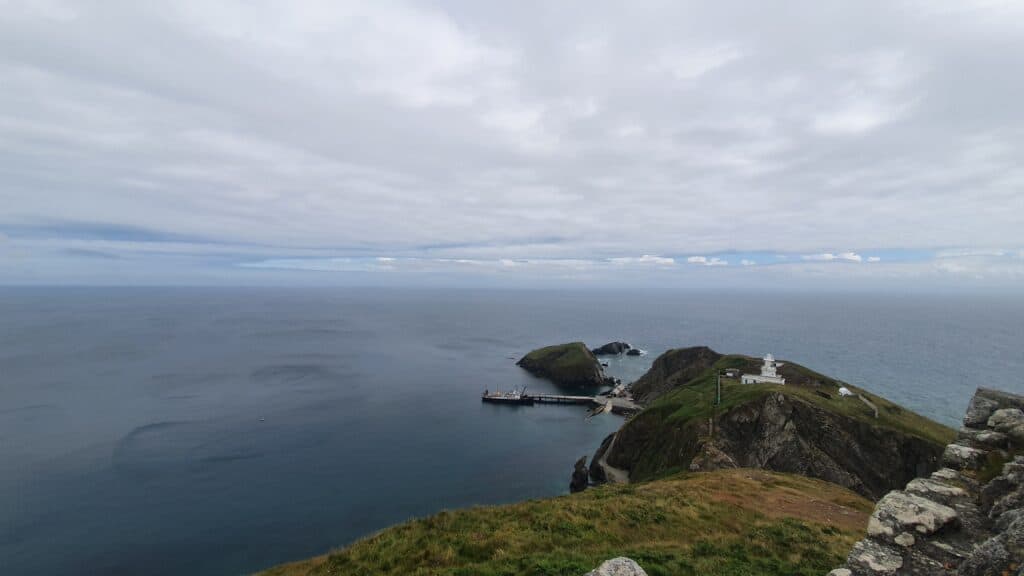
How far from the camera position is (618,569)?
34.9 ft

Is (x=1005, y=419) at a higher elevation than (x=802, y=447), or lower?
higher

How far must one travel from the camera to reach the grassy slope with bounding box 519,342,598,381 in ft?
449

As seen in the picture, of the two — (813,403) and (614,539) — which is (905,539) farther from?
(813,403)

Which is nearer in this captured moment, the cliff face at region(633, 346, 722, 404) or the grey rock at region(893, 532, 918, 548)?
the grey rock at region(893, 532, 918, 548)

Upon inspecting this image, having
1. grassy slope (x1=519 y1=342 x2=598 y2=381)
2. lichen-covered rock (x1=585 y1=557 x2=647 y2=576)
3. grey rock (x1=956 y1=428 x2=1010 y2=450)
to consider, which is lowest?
grassy slope (x1=519 y1=342 x2=598 y2=381)

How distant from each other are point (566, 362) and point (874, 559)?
134849 millimetres

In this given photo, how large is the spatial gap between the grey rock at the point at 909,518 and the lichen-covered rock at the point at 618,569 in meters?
5.46

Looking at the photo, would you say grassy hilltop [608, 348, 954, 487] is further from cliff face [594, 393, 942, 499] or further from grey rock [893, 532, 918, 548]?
grey rock [893, 532, 918, 548]

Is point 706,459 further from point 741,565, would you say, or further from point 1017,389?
point 1017,389

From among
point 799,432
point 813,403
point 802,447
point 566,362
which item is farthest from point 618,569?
point 566,362

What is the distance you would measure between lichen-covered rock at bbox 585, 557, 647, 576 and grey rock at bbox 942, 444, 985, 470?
11314 millimetres

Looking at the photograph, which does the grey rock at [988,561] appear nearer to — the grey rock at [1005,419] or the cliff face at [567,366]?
the grey rock at [1005,419]

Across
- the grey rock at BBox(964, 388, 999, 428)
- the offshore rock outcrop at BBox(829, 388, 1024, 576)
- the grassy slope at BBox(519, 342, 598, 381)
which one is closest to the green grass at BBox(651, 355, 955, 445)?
the grey rock at BBox(964, 388, 999, 428)

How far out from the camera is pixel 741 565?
16547 mm
